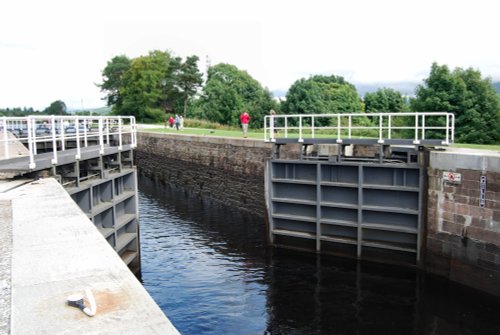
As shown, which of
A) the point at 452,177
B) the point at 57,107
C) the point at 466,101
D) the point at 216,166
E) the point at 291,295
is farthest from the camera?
the point at 57,107

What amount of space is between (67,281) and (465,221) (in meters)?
10.1

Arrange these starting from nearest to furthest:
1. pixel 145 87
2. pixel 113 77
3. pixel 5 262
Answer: pixel 5 262, pixel 145 87, pixel 113 77

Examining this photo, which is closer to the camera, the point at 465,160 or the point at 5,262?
the point at 5,262

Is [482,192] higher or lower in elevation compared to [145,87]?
lower

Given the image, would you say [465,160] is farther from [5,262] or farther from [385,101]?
[385,101]

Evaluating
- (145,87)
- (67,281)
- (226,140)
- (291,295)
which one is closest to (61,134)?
(291,295)

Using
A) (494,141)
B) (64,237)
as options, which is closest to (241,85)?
(494,141)

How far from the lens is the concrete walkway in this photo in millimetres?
3248

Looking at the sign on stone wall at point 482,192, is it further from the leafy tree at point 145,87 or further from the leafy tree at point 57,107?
the leafy tree at point 57,107

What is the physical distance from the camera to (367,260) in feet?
43.8

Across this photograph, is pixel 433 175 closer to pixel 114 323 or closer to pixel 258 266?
pixel 258 266

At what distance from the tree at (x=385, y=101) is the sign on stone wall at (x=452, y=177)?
157 feet

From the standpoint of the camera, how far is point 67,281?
4.02 m

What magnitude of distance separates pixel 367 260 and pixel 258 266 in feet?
10.4
